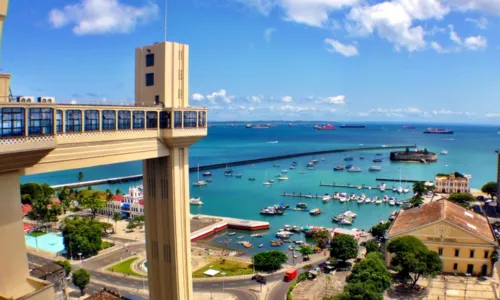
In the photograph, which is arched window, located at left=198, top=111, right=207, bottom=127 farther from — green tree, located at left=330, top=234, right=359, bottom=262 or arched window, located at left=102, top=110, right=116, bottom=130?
green tree, located at left=330, top=234, right=359, bottom=262

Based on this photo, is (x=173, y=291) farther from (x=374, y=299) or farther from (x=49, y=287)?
(x=374, y=299)

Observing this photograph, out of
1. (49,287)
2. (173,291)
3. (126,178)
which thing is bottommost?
(126,178)

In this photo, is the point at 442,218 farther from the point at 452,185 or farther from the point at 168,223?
the point at 452,185

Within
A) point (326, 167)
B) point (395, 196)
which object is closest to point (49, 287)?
point (395, 196)

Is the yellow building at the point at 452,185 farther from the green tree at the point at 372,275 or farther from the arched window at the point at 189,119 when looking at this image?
the arched window at the point at 189,119

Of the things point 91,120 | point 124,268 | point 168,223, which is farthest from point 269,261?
point 91,120

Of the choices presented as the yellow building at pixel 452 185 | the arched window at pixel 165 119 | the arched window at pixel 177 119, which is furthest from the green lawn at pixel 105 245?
the yellow building at pixel 452 185

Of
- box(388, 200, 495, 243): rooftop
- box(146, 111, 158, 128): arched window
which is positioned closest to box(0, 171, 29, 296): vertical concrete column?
box(146, 111, 158, 128): arched window
